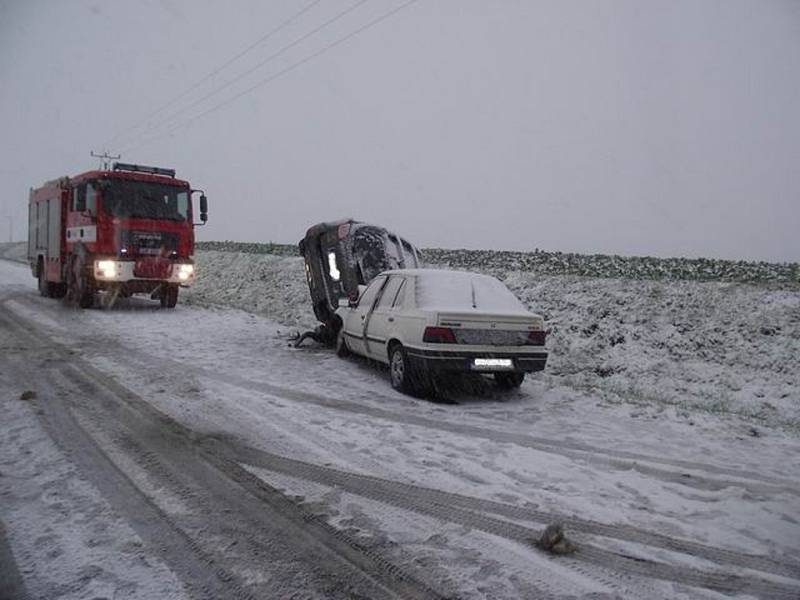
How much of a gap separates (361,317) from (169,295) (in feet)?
28.5

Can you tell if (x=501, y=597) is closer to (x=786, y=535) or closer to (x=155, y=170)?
(x=786, y=535)

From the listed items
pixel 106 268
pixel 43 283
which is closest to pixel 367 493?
pixel 106 268

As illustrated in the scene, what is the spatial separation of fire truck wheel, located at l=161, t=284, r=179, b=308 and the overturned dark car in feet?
16.8

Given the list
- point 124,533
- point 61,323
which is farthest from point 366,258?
point 124,533

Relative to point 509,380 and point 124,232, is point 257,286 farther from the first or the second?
point 509,380

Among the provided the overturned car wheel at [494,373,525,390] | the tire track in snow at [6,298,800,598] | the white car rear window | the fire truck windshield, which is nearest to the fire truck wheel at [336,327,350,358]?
the white car rear window

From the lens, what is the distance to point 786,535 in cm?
378

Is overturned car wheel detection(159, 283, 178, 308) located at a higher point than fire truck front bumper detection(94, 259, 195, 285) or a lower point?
lower

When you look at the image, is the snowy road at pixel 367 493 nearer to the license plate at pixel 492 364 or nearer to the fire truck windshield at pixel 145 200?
the license plate at pixel 492 364

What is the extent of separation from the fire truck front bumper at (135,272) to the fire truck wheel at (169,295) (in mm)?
564

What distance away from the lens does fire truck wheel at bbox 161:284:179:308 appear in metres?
15.5

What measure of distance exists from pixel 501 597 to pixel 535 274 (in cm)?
1461

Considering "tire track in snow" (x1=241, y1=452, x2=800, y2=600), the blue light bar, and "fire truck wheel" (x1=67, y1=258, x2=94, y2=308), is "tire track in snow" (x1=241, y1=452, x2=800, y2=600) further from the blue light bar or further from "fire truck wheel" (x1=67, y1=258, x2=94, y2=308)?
the blue light bar

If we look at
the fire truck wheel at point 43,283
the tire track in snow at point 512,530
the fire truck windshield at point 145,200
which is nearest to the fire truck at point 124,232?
the fire truck windshield at point 145,200
